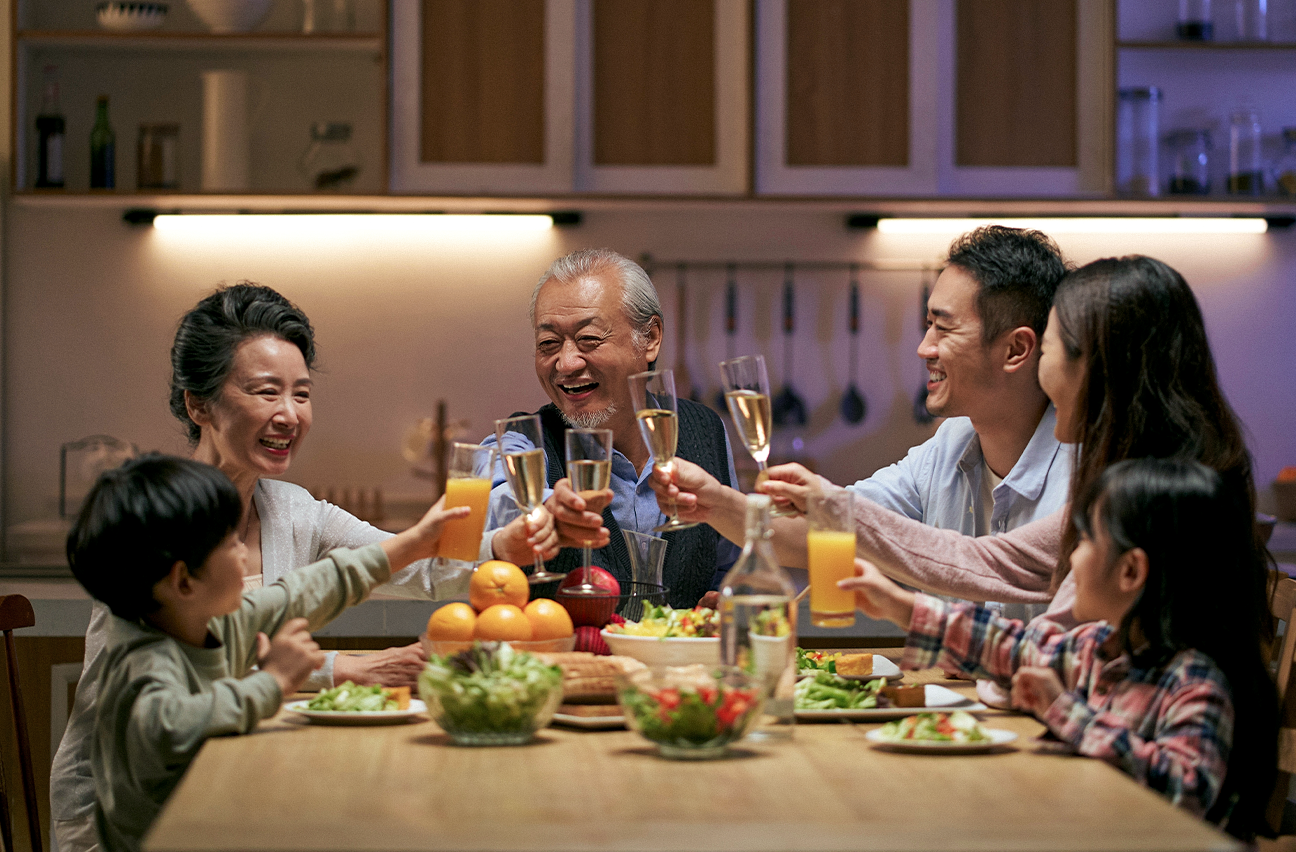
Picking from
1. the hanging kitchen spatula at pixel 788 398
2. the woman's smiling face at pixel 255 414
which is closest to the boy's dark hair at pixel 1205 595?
the woman's smiling face at pixel 255 414

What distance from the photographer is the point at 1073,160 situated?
13.4 feet

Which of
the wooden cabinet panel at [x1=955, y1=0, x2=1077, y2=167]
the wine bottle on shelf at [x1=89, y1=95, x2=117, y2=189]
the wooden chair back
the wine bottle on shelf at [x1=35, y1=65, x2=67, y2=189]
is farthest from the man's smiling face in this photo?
the wine bottle on shelf at [x1=35, y1=65, x2=67, y2=189]

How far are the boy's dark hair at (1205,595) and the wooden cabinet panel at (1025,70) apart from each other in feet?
9.23

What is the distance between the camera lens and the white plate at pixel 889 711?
1.65 meters

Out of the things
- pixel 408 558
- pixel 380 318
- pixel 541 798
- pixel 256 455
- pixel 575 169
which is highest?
pixel 575 169

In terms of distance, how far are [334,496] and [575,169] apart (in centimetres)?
133

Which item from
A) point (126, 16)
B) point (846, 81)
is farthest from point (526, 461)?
point (126, 16)

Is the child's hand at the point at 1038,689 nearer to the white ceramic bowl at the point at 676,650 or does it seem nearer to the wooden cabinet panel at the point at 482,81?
the white ceramic bowl at the point at 676,650

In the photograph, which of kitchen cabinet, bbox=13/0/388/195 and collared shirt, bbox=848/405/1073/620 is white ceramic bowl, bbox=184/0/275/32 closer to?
kitchen cabinet, bbox=13/0/388/195

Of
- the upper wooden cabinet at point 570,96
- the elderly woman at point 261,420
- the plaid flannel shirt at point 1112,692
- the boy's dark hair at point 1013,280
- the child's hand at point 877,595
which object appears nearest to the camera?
the plaid flannel shirt at point 1112,692

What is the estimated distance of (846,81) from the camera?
4.02m

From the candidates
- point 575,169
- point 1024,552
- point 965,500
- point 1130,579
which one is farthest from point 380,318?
point 1130,579

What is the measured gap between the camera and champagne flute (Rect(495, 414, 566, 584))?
5.95 ft

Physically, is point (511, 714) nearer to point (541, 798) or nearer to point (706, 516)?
point (541, 798)
